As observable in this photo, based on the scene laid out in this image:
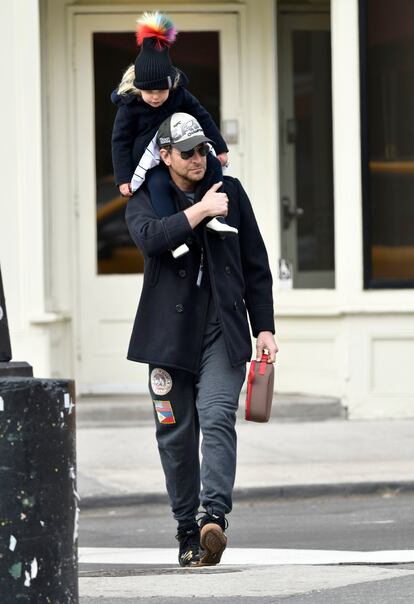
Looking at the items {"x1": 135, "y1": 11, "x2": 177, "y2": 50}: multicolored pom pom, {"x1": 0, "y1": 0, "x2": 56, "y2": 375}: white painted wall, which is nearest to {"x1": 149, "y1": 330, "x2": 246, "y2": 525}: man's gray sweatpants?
{"x1": 135, "y1": 11, "x2": 177, "y2": 50}: multicolored pom pom

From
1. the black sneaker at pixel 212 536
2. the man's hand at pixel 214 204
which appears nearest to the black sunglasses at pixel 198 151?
the man's hand at pixel 214 204

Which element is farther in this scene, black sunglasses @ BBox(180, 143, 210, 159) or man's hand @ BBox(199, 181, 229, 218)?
black sunglasses @ BBox(180, 143, 210, 159)

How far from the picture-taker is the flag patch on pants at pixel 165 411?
20.5ft

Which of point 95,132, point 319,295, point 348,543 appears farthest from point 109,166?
point 348,543

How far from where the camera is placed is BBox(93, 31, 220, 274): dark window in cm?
1272

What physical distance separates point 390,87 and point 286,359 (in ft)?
7.79

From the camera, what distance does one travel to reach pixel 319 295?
12.5 m

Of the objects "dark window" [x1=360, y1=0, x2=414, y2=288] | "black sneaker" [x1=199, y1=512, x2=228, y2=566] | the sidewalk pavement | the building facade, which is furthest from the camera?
"dark window" [x1=360, y1=0, x2=414, y2=288]

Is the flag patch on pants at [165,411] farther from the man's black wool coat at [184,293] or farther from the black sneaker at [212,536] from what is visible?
the black sneaker at [212,536]

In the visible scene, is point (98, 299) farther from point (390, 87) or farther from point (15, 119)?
point (390, 87)

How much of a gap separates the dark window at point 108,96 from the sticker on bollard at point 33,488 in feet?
27.9

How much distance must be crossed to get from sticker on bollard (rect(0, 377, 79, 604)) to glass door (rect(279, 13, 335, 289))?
846 centimetres

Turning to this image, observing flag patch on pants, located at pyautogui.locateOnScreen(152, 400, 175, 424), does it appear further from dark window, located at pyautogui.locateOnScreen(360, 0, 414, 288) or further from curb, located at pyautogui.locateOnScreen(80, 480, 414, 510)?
dark window, located at pyautogui.locateOnScreen(360, 0, 414, 288)

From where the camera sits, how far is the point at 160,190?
6312 millimetres
